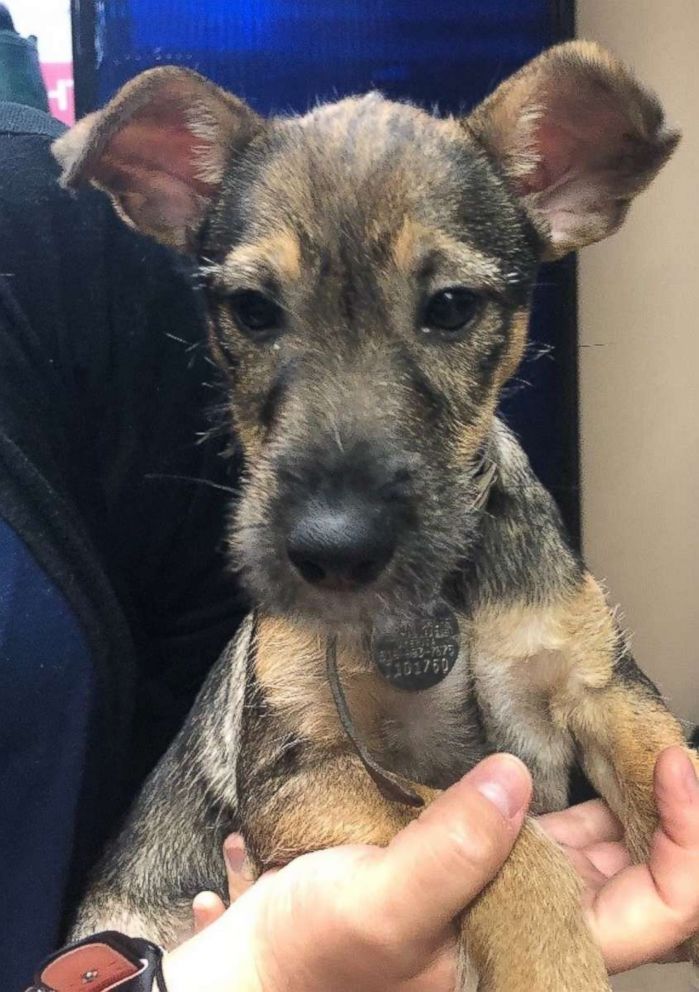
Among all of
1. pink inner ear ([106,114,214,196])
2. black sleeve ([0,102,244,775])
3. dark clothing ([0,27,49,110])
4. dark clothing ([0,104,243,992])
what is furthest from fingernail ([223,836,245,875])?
dark clothing ([0,27,49,110])

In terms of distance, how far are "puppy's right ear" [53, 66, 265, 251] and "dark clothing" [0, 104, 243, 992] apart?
193 millimetres

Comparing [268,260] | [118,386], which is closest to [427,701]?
[268,260]

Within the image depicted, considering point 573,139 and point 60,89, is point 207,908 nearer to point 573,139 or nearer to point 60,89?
point 573,139

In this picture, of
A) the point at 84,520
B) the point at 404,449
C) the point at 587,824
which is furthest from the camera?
the point at 84,520

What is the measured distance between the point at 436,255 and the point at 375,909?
0.69m

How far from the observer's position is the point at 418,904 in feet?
2.77

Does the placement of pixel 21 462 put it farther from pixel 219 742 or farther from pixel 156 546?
pixel 219 742

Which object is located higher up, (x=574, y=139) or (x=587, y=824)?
(x=574, y=139)

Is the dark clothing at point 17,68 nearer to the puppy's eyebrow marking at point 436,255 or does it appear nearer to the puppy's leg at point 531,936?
the puppy's eyebrow marking at point 436,255

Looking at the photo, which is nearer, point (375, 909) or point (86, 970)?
point (375, 909)

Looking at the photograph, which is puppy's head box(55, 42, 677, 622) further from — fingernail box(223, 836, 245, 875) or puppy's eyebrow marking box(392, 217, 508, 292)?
fingernail box(223, 836, 245, 875)

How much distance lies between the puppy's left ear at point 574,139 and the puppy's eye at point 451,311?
0.20 metres

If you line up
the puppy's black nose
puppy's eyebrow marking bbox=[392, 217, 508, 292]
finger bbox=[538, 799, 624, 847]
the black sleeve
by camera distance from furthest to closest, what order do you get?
the black sleeve, finger bbox=[538, 799, 624, 847], puppy's eyebrow marking bbox=[392, 217, 508, 292], the puppy's black nose

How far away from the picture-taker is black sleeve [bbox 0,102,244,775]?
1326 millimetres
